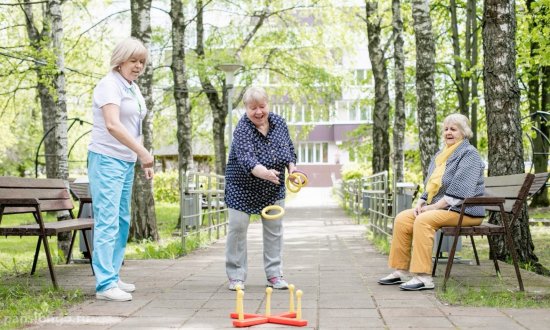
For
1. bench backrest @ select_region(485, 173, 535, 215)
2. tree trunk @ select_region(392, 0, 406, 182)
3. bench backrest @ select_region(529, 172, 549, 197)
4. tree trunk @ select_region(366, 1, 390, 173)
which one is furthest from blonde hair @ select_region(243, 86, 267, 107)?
tree trunk @ select_region(366, 1, 390, 173)

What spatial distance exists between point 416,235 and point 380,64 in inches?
591

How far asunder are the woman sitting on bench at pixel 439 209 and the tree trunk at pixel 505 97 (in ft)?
6.92

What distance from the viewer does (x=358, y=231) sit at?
49.7 ft

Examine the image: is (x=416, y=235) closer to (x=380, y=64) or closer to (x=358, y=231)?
(x=358, y=231)

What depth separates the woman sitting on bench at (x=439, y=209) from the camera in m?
6.41

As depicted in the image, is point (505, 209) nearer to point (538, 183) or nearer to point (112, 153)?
point (538, 183)

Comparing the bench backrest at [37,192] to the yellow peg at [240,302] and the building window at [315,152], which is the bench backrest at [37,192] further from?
the building window at [315,152]

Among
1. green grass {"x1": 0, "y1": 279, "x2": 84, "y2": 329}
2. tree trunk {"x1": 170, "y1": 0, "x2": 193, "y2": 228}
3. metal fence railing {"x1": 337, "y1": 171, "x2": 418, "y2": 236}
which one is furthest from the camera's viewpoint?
tree trunk {"x1": 170, "y1": 0, "x2": 193, "y2": 228}

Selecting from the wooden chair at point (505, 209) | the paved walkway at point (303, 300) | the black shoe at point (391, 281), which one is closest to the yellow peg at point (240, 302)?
the paved walkway at point (303, 300)

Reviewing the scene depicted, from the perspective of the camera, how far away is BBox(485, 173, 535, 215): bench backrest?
655cm

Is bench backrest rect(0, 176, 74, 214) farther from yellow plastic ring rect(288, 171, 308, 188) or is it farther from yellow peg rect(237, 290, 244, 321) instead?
yellow peg rect(237, 290, 244, 321)

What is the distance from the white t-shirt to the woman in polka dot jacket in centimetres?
87

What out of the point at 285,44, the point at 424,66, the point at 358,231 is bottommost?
the point at 358,231

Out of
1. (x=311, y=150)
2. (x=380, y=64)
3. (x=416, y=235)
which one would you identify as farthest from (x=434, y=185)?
(x=311, y=150)
